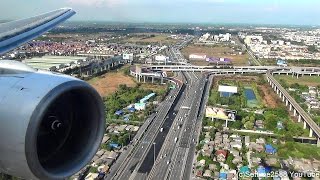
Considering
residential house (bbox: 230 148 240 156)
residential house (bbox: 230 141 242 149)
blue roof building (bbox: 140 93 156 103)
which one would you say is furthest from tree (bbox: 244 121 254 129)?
blue roof building (bbox: 140 93 156 103)

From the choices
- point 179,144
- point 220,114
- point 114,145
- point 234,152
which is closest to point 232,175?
point 234,152

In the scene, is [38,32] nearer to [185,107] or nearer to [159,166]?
[159,166]

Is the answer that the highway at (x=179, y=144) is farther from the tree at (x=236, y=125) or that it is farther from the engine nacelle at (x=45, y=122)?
the engine nacelle at (x=45, y=122)

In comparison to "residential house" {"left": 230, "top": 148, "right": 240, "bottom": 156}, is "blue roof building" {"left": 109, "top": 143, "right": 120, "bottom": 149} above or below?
above

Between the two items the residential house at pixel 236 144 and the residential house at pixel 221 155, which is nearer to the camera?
the residential house at pixel 221 155

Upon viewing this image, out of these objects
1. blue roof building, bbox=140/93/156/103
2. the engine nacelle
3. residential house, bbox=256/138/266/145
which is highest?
the engine nacelle

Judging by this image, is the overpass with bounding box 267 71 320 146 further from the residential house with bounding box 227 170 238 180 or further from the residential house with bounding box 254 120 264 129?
the residential house with bounding box 227 170 238 180

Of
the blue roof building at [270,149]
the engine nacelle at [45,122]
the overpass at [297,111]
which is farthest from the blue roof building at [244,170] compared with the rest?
the engine nacelle at [45,122]
